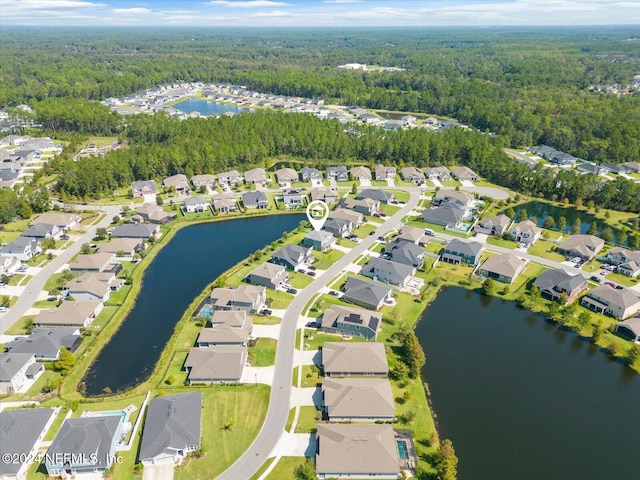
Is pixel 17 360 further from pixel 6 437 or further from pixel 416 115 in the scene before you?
pixel 416 115

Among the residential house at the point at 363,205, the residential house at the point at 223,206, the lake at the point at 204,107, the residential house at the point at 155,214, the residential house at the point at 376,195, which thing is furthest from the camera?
the lake at the point at 204,107

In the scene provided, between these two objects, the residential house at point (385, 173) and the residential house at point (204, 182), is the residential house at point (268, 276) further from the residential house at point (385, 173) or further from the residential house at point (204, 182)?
the residential house at point (385, 173)

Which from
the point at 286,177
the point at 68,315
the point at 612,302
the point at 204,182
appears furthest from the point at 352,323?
the point at 204,182

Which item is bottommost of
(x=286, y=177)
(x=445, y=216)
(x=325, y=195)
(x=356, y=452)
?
(x=286, y=177)

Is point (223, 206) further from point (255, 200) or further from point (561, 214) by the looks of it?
point (561, 214)

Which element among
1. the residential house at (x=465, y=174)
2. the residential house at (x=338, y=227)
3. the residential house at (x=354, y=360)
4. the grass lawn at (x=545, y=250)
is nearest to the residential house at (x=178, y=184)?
the residential house at (x=338, y=227)
